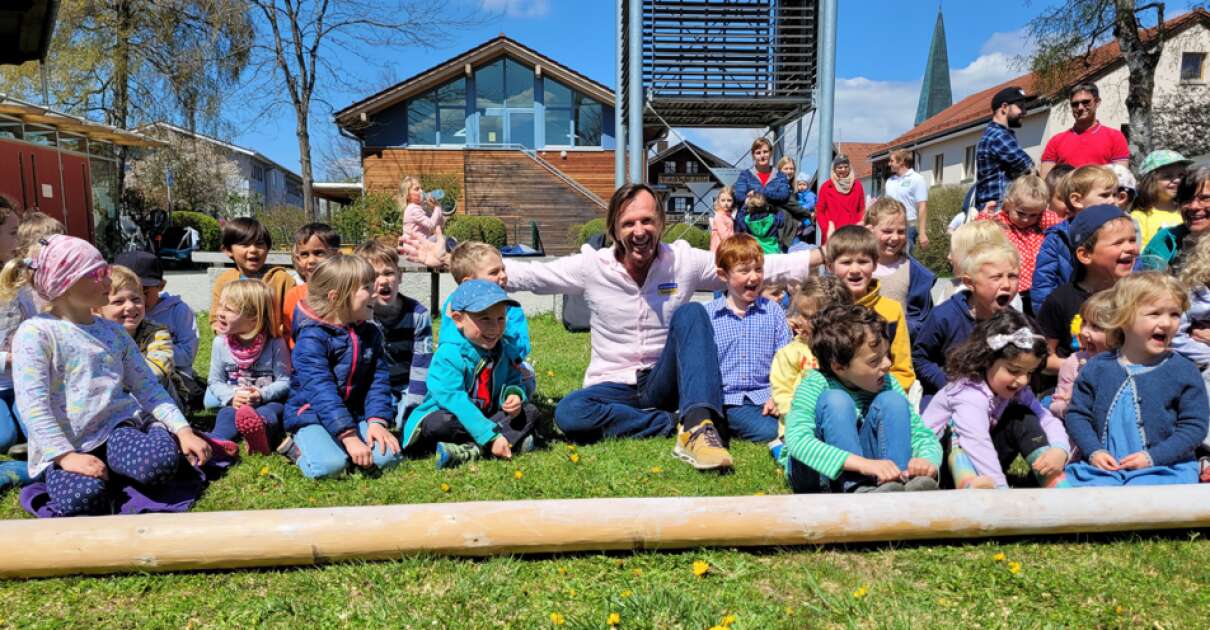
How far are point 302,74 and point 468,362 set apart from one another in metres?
16.1

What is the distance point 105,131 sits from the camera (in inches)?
730

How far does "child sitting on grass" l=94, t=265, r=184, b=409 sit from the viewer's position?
4555mm

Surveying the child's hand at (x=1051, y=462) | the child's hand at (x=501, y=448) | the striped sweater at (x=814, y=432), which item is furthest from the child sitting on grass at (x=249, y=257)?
the child's hand at (x=1051, y=462)

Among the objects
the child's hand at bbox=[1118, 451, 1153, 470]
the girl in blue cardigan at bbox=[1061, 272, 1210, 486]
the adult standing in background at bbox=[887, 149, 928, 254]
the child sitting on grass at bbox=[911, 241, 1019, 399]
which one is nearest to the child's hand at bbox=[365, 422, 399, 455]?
the child sitting on grass at bbox=[911, 241, 1019, 399]

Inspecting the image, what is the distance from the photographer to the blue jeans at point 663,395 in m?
4.25

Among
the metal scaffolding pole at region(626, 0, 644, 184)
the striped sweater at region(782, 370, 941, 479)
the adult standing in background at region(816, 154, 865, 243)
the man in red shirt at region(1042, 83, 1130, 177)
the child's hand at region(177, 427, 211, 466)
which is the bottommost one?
the child's hand at region(177, 427, 211, 466)

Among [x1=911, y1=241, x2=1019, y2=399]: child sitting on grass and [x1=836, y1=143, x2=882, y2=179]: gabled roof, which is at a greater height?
[x1=836, y1=143, x2=882, y2=179]: gabled roof

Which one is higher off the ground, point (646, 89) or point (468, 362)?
point (646, 89)

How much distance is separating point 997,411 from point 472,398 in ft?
8.91

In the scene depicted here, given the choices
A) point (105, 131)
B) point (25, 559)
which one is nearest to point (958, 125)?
point (105, 131)

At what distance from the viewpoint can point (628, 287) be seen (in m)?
4.79

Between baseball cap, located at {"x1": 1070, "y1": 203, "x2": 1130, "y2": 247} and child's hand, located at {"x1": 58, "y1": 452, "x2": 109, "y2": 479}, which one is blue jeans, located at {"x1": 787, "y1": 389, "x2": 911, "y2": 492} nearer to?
baseball cap, located at {"x1": 1070, "y1": 203, "x2": 1130, "y2": 247}

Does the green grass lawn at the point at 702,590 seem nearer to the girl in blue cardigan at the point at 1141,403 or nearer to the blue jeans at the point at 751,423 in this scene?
the girl in blue cardigan at the point at 1141,403

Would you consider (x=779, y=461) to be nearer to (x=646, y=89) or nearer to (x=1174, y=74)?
(x=646, y=89)
